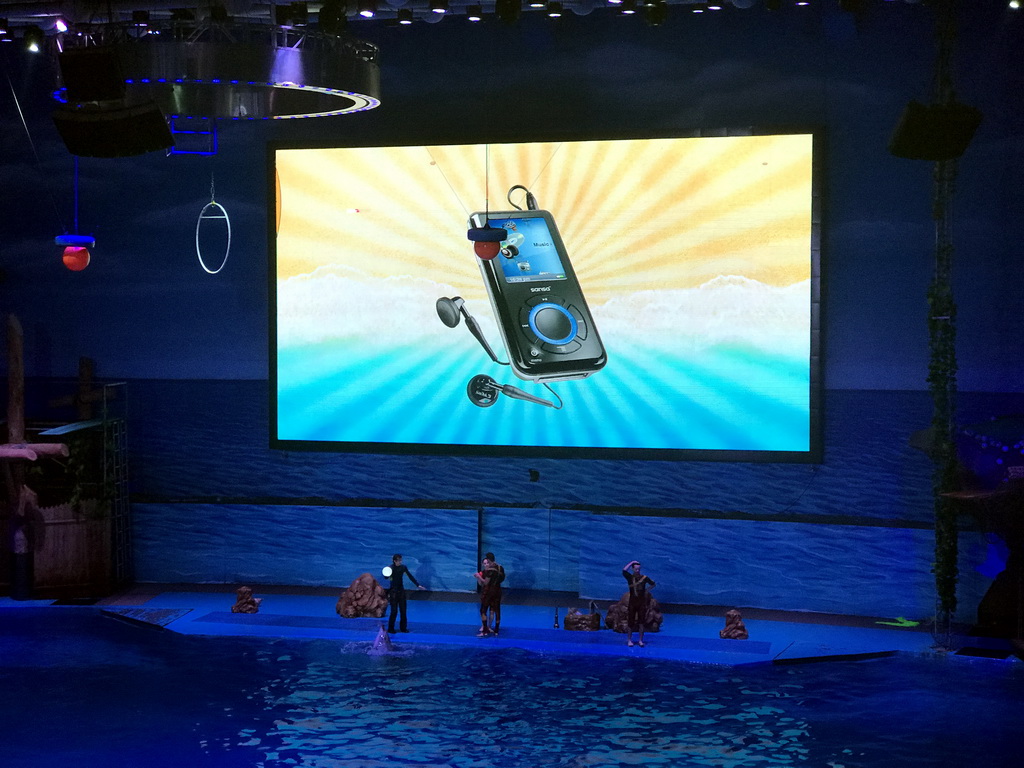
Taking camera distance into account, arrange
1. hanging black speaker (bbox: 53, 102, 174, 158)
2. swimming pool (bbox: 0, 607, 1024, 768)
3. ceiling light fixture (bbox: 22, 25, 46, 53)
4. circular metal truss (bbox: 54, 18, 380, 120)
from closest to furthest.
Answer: swimming pool (bbox: 0, 607, 1024, 768) < circular metal truss (bbox: 54, 18, 380, 120) < hanging black speaker (bbox: 53, 102, 174, 158) < ceiling light fixture (bbox: 22, 25, 46, 53)

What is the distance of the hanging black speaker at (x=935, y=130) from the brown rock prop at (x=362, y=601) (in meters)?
7.70

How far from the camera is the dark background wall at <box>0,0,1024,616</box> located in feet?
49.1

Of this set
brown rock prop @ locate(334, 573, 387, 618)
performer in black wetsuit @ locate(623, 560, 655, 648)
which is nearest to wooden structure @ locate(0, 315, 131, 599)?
brown rock prop @ locate(334, 573, 387, 618)

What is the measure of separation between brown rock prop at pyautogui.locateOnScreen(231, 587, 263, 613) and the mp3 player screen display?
4.87 m

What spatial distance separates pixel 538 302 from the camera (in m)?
15.4

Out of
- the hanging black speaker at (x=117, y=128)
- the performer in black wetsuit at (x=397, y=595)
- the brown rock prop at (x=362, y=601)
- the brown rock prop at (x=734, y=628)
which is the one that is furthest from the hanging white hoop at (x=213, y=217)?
the brown rock prop at (x=734, y=628)

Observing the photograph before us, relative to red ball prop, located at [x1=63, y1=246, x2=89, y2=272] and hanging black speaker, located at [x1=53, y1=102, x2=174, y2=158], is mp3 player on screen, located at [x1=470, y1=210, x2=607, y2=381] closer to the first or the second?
hanging black speaker, located at [x1=53, y1=102, x2=174, y2=158]

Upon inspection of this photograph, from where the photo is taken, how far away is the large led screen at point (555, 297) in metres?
15.3

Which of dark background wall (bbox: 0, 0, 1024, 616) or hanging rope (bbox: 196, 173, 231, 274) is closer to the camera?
dark background wall (bbox: 0, 0, 1024, 616)

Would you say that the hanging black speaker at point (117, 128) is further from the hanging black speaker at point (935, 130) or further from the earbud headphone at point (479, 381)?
the hanging black speaker at point (935, 130)

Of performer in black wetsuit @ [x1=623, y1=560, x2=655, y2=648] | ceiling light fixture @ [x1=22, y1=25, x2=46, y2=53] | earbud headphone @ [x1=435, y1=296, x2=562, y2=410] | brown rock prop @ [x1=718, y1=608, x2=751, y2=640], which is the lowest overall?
brown rock prop @ [x1=718, y1=608, x2=751, y2=640]

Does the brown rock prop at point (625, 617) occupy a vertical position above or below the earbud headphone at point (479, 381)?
below

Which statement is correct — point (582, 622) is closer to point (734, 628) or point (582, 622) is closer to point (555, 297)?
point (734, 628)

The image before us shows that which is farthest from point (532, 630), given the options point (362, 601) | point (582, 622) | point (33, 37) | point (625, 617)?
point (33, 37)
